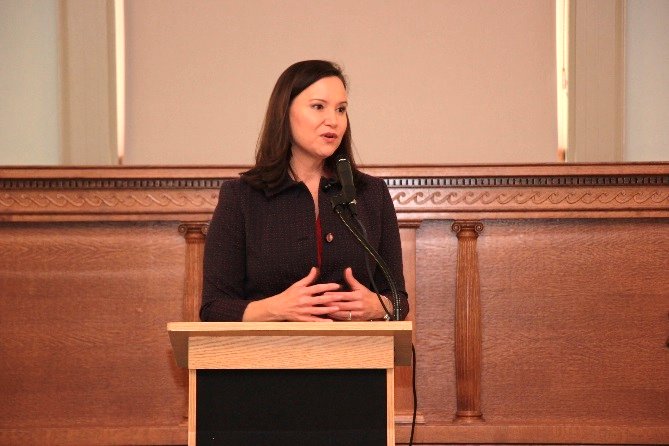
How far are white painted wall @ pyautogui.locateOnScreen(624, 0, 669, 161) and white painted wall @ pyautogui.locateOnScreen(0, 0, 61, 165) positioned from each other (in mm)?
3313

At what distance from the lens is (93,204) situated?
3.92 metres

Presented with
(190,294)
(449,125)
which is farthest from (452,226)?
(449,125)

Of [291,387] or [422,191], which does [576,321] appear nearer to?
[422,191]

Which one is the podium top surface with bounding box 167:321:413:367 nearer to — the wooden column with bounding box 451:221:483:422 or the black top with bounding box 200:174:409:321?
the black top with bounding box 200:174:409:321

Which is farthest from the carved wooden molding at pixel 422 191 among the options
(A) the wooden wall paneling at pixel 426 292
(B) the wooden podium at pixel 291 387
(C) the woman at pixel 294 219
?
(B) the wooden podium at pixel 291 387

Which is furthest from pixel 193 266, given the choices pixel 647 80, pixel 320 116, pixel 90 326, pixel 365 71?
pixel 647 80

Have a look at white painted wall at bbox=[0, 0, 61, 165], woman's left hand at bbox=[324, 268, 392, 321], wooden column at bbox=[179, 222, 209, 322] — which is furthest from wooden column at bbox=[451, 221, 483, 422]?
white painted wall at bbox=[0, 0, 61, 165]

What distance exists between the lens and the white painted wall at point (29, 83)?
18.5 feet

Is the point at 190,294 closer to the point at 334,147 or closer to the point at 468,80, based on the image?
the point at 334,147

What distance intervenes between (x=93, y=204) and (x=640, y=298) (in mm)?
2212

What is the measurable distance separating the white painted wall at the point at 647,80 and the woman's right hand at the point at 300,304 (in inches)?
141

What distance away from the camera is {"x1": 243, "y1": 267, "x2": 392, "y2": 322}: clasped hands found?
2.40 meters

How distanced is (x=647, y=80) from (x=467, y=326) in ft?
8.31

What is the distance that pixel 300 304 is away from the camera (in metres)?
2.40
